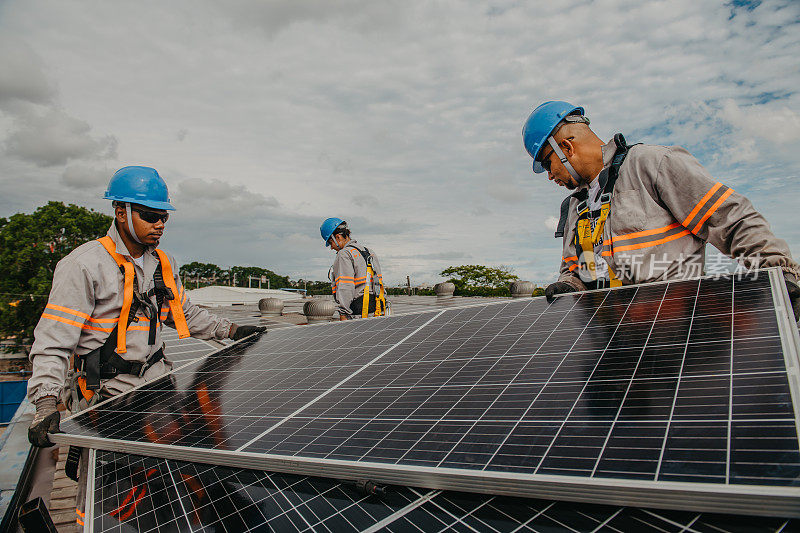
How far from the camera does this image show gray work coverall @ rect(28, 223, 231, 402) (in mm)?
3947

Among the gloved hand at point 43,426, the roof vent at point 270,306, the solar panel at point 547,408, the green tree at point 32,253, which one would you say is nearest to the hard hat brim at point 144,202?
the solar panel at point 547,408

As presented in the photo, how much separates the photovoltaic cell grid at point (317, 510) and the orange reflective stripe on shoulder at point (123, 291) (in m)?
1.99

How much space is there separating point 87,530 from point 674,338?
3096 mm

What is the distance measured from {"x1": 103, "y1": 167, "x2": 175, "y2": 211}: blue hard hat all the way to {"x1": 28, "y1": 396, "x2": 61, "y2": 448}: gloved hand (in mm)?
2125

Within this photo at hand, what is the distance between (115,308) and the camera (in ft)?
14.6

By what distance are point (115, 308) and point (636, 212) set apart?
5000 mm

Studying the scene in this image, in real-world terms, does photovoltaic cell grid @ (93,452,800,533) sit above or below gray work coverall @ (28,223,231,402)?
below

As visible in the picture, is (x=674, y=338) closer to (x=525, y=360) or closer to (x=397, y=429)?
(x=525, y=360)

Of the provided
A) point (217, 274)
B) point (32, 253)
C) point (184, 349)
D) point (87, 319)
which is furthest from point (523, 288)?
point (217, 274)

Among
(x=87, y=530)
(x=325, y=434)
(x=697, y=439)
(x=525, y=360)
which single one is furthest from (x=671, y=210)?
(x=87, y=530)

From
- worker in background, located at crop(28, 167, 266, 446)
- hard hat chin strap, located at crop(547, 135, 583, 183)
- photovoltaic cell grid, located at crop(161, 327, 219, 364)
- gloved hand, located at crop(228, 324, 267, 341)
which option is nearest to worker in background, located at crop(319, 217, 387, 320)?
photovoltaic cell grid, located at crop(161, 327, 219, 364)

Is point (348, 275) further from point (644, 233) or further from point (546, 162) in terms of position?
point (644, 233)

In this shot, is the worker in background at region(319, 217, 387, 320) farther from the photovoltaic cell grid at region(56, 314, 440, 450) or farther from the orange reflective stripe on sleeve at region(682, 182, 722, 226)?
the orange reflective stripe on sleeve at region(682, 182, 722, 226)

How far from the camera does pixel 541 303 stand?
394 cm
